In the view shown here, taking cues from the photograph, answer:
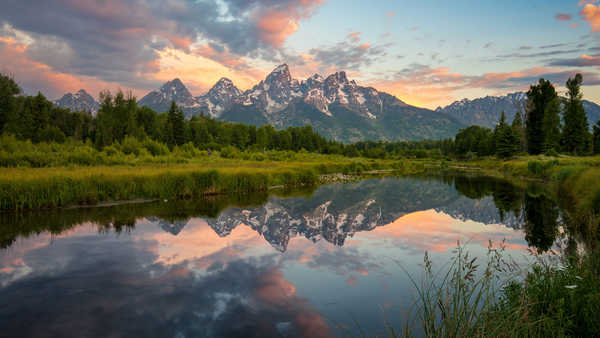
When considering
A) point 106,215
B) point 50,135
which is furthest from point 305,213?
point 50,135

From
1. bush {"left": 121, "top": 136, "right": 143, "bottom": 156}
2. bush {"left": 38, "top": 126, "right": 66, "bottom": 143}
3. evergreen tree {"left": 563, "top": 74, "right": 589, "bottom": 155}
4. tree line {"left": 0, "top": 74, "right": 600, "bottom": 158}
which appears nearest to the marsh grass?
bush {"left": 121, "top": 136, "right": 143, "bottom": 156}

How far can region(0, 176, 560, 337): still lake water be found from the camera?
7.22 m

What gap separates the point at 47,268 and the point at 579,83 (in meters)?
79.5

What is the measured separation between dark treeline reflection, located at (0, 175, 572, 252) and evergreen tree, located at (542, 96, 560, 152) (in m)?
41.7

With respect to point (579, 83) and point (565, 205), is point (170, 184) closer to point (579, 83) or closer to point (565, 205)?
point (565, 205)

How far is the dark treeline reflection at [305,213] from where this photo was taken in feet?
50.0

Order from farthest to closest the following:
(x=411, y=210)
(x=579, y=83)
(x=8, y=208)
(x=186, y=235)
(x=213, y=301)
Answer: (x=579, y=83), (x=411, y=210), (x=8, y=208), (x=186, y=235), (x=213, y=301)

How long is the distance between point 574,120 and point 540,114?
440 inches

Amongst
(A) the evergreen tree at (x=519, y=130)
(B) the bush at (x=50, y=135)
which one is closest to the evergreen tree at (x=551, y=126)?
(A) the evergreen tree at (x=519, y=130)

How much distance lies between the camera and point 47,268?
1034 centimetres

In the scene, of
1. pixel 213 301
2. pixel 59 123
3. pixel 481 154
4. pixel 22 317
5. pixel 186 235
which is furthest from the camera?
pixel 481 154

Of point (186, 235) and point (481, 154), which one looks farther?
point (481, 154)

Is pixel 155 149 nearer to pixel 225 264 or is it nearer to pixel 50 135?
pixel 50 135

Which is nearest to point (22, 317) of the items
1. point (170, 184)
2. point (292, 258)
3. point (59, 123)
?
point (292, 258)
